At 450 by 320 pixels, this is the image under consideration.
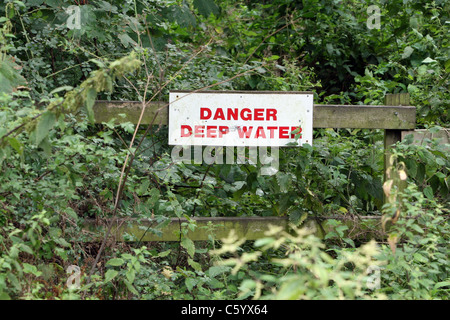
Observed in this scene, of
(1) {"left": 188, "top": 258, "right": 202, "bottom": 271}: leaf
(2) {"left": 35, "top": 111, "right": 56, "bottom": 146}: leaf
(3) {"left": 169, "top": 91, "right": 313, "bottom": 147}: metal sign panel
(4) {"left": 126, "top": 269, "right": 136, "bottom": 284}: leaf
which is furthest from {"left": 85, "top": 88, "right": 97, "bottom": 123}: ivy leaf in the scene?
(1) {"left": 188, "top": 258, "right": 202, "bottom": 271}: leaf

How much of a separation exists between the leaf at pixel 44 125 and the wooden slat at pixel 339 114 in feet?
3.19

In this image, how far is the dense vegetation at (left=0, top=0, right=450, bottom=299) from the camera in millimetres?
3020

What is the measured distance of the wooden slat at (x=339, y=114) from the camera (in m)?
3.91

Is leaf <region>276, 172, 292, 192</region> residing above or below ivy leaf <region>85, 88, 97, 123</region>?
below

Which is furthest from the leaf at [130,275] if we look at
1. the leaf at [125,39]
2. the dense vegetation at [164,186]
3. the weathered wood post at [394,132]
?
the leaf at [125,39]

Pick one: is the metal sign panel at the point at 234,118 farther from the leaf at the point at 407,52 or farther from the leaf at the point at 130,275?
the leaf at the point at 407,52

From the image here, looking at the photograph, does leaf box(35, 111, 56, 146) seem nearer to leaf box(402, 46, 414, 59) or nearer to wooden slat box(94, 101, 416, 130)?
wooden slat box(94, 101, 416, 130)

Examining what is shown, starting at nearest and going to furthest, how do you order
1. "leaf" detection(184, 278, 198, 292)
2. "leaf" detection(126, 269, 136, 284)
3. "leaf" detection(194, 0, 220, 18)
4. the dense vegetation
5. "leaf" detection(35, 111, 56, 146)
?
"leaf" detection(35, 111, 56, 146) → the dense vegetation → "leaf" detection(126, 269, 136, 284) → "leaf" detection(184, 278, 198, 292) → "leaf" detection(194, 0, 220, 18)

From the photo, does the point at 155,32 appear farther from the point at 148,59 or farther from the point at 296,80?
the point at 296,80

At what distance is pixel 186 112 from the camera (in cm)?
399

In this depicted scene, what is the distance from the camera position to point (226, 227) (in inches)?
156

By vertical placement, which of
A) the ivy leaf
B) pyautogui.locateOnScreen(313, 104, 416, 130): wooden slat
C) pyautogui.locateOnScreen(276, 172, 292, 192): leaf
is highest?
pyautogui.locateOnScreen(313, 104, 416, 130): wooden slat

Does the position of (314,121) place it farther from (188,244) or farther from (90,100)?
(90,100)
